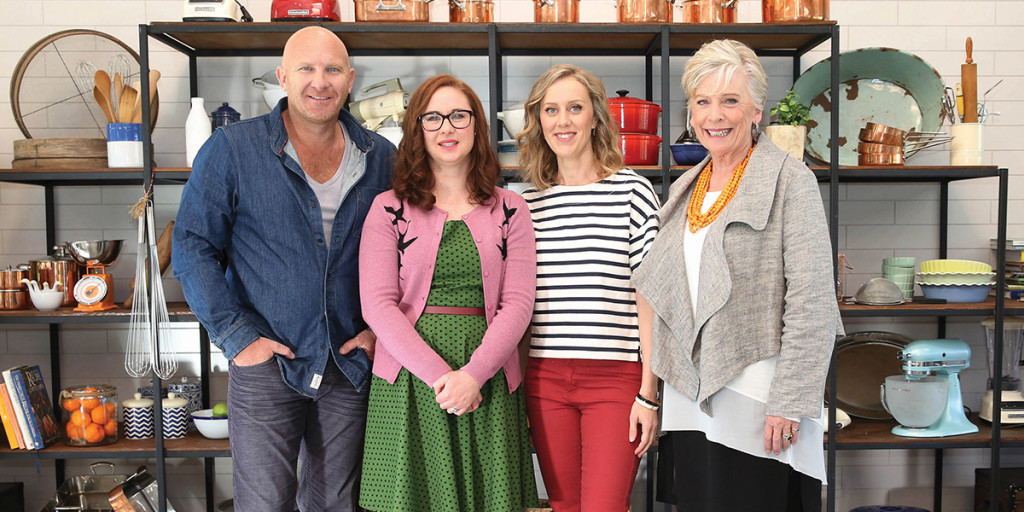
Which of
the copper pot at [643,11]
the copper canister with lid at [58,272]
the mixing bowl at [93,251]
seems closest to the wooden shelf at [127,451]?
the copper canister with lid at [58,272]

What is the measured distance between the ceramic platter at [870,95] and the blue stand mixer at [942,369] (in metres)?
0.79

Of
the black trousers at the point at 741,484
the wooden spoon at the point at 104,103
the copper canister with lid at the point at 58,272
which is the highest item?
the wooden spoon at the point at 104,103

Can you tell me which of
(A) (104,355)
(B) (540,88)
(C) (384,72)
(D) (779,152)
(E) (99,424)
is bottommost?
(E) (99,424)

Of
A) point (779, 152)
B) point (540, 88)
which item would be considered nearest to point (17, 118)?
point (540, 88)

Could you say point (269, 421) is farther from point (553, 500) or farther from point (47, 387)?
point (47, 387)

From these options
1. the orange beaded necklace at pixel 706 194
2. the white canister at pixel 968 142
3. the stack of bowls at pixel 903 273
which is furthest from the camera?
the stack of bowls at pixel 903 273

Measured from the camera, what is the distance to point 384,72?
3154 millimetres

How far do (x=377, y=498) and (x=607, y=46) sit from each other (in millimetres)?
2090

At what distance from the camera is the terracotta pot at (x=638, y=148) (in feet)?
8.84

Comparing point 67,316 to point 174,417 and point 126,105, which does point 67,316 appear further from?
point 126,105

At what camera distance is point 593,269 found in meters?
1.87

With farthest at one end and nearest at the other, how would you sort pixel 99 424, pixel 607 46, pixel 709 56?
1. pixel 607 46
2. pixel 99 424
3. pixel 709 56

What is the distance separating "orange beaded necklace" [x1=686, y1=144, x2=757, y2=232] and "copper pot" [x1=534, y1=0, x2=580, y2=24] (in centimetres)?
114

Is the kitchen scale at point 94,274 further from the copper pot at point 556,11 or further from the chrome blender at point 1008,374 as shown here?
the chrome blender at point 1008,374
